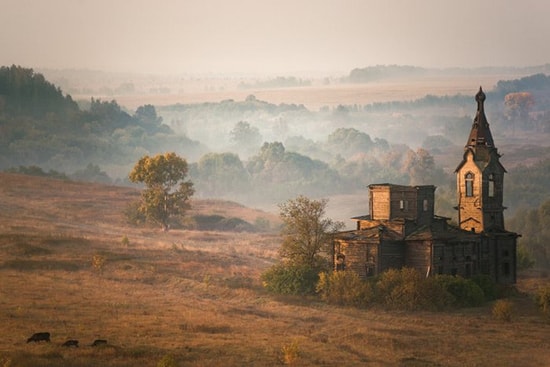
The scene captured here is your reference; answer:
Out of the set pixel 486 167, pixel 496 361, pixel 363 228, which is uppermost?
pixel 486 167

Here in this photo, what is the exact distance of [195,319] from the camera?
65938 millimetres

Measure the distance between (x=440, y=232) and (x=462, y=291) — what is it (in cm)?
707

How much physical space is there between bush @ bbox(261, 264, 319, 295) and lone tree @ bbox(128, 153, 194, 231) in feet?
147

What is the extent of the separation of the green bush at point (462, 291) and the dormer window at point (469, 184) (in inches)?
522

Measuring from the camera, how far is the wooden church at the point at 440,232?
77.2 metres

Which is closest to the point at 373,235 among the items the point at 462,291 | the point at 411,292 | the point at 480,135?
the point at 411,292

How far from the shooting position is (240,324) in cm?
6488

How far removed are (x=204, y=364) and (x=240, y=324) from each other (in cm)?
1291

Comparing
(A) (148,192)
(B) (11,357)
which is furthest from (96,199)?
(B) (11,357)

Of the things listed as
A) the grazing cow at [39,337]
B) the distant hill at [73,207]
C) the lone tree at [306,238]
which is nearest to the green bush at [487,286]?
the lone tree at [306,238]

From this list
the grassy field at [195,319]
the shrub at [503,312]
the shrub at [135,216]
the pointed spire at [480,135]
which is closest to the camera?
the grassy field at [195,319]

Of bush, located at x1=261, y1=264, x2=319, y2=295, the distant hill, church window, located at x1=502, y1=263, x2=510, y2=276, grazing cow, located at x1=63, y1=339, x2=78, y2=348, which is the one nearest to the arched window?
church window, located at x1=502, y1=263, x2=510, y2=276

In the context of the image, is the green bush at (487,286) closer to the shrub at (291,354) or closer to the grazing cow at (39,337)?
the shrub at (291,354)

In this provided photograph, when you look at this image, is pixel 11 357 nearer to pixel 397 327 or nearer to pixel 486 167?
pixel 397 327
